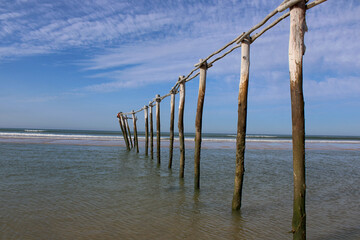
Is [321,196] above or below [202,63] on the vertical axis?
below

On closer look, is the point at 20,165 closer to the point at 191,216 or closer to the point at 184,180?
the point at 184,180

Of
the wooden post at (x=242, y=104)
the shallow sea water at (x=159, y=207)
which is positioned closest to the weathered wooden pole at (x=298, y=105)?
the shallow sea water at (x=159, y=207)

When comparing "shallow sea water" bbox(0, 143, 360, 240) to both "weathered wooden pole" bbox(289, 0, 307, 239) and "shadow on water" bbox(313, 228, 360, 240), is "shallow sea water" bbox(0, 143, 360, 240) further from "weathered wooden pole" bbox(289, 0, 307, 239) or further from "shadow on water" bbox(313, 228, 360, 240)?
"weathered wooden pole" bbox(289, 0, 307, 239)

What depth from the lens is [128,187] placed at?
7.58m

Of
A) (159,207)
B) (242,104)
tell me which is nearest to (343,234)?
(242,104)

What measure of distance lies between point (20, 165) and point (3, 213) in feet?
21.3

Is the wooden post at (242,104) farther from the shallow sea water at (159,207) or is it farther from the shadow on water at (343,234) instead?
the shadow on water at (343,234)

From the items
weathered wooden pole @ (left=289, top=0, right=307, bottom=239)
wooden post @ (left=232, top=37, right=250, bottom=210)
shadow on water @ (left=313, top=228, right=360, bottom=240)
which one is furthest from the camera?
wooden post @ (left=232, top=37, right=250, bottom=210)

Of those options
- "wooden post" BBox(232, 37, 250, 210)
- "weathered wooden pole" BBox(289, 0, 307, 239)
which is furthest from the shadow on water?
"wooden post" BBox(232, 37, 250, 210)

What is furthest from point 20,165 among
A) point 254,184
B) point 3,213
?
point 254,184

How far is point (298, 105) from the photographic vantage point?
3.58 meters

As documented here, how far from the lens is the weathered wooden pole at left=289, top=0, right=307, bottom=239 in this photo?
→ 3.58 metres

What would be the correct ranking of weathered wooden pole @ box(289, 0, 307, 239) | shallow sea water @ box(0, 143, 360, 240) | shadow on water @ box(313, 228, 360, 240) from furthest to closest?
shallow sea water @ box(0, 143, 360, 240) → shadow on water @ box(313, 228, 360, 240) → weathered wooden pole @ box(289, 0, 307, 239)

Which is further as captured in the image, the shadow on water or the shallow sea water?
the shallow sea water
